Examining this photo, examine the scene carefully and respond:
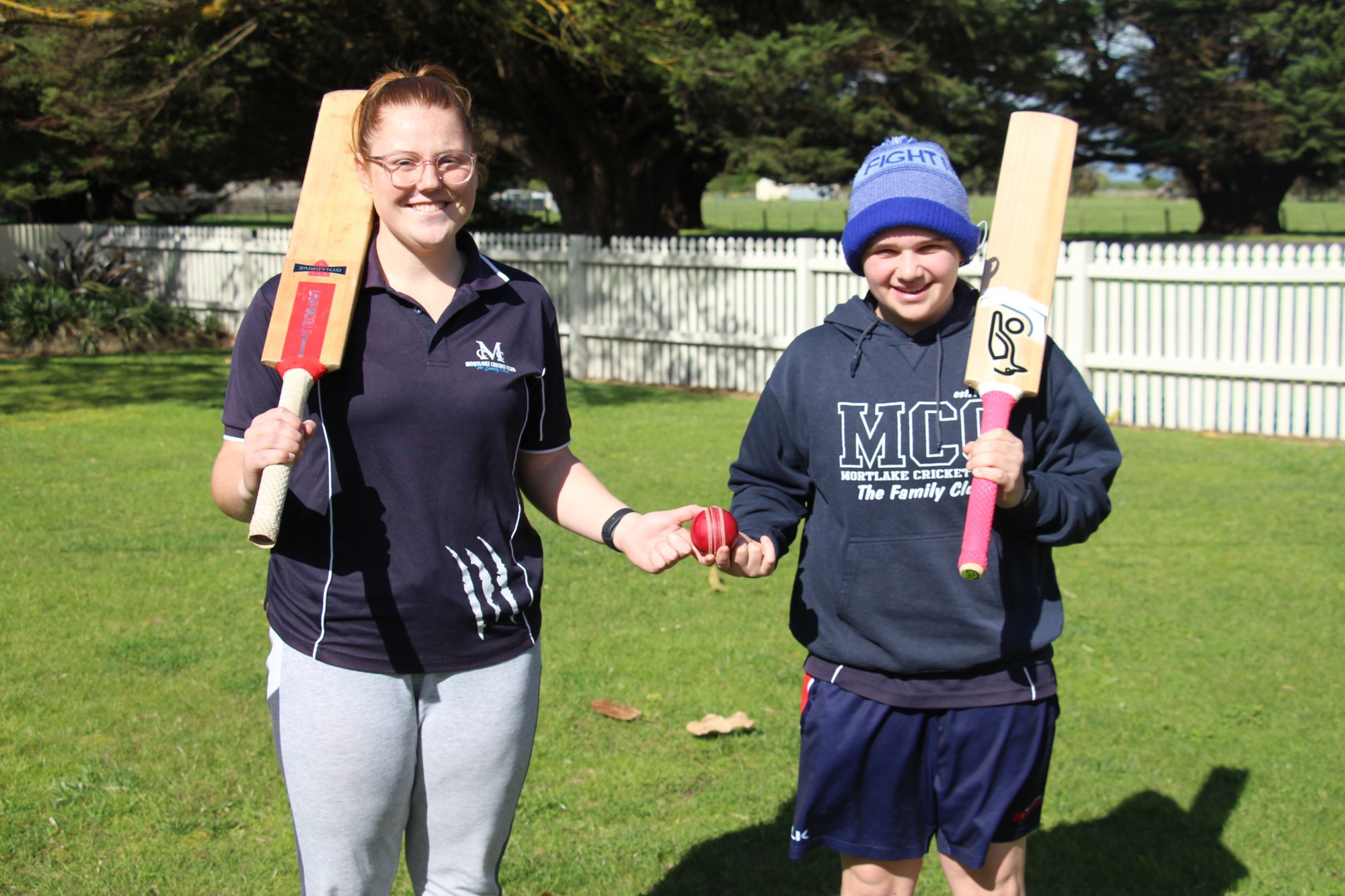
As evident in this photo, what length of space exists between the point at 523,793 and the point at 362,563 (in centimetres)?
203

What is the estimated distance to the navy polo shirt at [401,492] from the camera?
2334 millimetres

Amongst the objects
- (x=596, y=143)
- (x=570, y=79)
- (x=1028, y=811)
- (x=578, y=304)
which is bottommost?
(x=1028, y=811)

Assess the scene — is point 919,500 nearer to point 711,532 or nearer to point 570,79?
point 711,532

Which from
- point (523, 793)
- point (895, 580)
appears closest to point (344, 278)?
point (895, 580)

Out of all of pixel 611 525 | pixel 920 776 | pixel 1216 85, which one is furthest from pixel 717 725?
pixel 1216 85

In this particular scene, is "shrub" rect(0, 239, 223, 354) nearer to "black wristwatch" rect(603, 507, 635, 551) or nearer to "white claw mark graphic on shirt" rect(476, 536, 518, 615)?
"black wristwatch" rect(603, 507, 635, 551)

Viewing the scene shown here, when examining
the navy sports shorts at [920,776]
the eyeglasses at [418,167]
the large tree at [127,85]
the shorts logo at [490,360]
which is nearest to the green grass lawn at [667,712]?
the navy sports shorts at [920,776]

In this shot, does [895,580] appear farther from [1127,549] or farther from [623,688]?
[1127,549]

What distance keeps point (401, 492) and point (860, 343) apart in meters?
1.03

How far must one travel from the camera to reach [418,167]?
7.73 ft

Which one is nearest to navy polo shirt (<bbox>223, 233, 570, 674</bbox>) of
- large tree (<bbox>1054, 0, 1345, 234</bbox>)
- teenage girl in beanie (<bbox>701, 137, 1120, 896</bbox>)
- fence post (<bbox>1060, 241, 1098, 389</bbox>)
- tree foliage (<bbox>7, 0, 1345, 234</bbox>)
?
teenage girl in beanie (<bbox>701, 137, 1120, 896</bbox>)

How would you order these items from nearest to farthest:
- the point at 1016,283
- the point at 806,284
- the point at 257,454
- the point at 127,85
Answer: the point at 257,454 < the point at 1016,283 < the point at 806,284 < the point at 127,85

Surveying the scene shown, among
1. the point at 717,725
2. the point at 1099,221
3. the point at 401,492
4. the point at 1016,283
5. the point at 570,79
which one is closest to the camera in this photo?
the point at 401,492

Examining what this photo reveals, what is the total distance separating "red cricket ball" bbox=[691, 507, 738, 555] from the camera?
2.39 m
